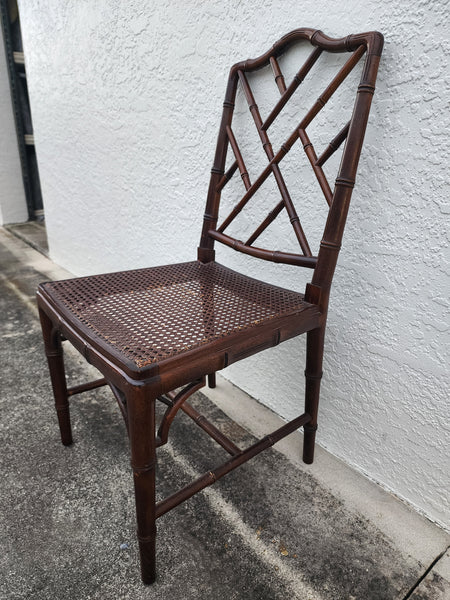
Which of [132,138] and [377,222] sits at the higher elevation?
[132,138]

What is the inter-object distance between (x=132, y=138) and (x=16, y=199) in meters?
3.50

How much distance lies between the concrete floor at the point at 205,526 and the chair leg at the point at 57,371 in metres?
0.08

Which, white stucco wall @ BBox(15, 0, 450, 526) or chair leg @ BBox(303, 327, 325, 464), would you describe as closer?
white stucco wall @ BBox(15, 0, 450, 526)

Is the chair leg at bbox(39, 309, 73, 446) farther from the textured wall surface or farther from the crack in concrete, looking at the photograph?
the textured wall surface

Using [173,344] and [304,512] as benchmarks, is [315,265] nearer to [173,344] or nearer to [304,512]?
[173,344]

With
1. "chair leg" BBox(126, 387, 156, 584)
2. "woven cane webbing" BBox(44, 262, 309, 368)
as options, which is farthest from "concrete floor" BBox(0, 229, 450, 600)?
"woven cane webbing" BBox(44, 262, 309, 368)

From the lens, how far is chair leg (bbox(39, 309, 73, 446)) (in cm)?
120

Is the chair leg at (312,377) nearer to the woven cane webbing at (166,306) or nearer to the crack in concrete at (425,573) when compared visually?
the woven cane webbing at (166,306)

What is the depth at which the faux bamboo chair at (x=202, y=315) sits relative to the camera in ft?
2.69

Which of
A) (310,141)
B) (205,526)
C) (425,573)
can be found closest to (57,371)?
(205,526)

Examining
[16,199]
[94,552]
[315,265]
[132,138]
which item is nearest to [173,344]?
[315,265]

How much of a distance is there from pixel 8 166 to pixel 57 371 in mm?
4388

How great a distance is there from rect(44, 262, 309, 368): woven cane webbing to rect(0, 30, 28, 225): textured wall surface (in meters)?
4.36

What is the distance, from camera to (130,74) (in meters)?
1.97
